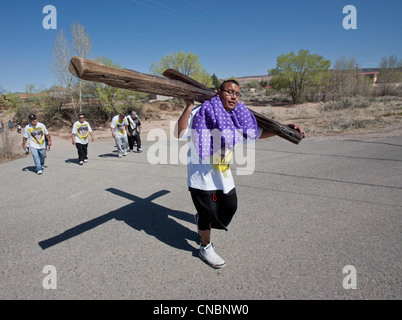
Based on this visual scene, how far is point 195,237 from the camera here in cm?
321

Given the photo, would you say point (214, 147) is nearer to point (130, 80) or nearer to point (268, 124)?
point (268, 124)

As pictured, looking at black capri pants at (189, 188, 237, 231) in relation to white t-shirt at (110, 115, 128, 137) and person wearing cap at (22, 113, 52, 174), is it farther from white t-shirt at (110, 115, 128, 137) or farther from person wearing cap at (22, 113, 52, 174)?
white t-shirt at (110, 115, 128, 137)

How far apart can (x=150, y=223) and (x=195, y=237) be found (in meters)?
0.79

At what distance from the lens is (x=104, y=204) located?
4.39 m

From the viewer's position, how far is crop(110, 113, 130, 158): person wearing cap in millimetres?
8500

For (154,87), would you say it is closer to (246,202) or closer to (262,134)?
(262,134)

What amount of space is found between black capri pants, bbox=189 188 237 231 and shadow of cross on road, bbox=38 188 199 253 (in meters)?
0.58

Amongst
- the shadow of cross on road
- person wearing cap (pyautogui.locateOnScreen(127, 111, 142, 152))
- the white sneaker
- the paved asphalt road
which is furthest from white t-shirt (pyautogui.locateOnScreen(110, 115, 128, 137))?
the white sneaker

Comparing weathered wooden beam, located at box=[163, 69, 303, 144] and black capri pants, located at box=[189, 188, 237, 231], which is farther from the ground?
weathered wooden beam, located at box=[163, 69, 303, 144]

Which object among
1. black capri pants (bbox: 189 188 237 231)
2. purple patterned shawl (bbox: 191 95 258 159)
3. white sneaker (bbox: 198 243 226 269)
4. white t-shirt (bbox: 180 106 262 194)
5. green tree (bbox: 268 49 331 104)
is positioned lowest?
white sneaker (bbox: 198 243 226 269)

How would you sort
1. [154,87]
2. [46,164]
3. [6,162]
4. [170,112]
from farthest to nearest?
[170,112]
[6,162]
[46,164]
[154,87]

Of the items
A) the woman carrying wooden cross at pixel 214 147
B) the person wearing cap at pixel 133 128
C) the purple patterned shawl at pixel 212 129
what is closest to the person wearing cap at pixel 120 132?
the person wearing cap at pixel 133 128
